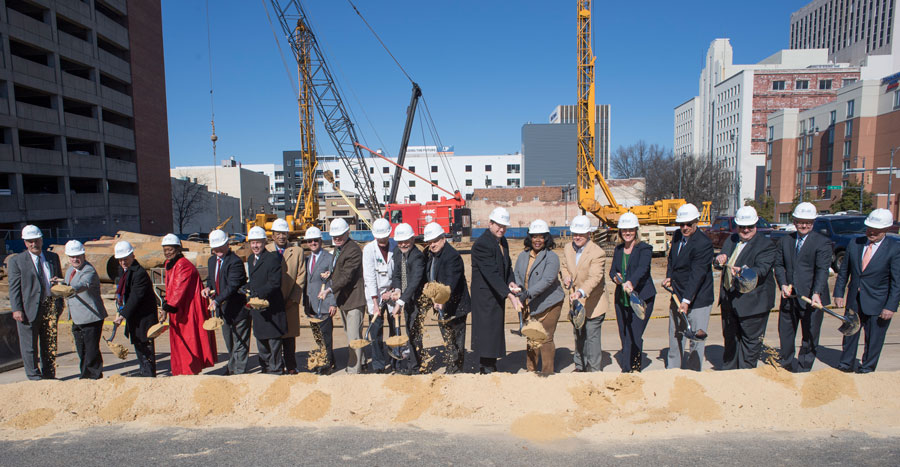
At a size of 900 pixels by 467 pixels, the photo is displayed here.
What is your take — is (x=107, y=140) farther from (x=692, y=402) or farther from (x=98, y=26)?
(x=692, y=402)

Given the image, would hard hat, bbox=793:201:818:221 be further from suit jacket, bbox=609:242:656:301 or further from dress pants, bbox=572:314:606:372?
dress pants, bbox=572:314:606:372

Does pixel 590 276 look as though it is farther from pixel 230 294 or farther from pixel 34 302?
pixel 34 302

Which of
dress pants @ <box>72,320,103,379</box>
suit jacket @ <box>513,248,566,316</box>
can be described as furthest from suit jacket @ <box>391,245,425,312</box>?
dress pants @ <box>72,320,103,379</box>

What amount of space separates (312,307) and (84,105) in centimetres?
3554

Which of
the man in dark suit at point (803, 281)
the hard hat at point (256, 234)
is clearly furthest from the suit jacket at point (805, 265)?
the hard hat at point (256, 234)

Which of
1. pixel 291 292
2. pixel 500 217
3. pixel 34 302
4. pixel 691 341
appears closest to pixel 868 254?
pixel 691 341

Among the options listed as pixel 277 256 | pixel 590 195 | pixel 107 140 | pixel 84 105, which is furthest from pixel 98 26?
pixel 277 256

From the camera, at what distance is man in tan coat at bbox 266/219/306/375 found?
562 cm

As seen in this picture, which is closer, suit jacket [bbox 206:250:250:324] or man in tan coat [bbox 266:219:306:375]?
suit jacket [bbox 206:250:250:324]

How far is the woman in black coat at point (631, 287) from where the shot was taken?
494 centimetres

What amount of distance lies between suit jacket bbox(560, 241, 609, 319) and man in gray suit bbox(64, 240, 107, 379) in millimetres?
5134

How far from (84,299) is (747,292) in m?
6.93

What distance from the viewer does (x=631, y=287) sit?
4895 mm

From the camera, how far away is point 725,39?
3644 inches
